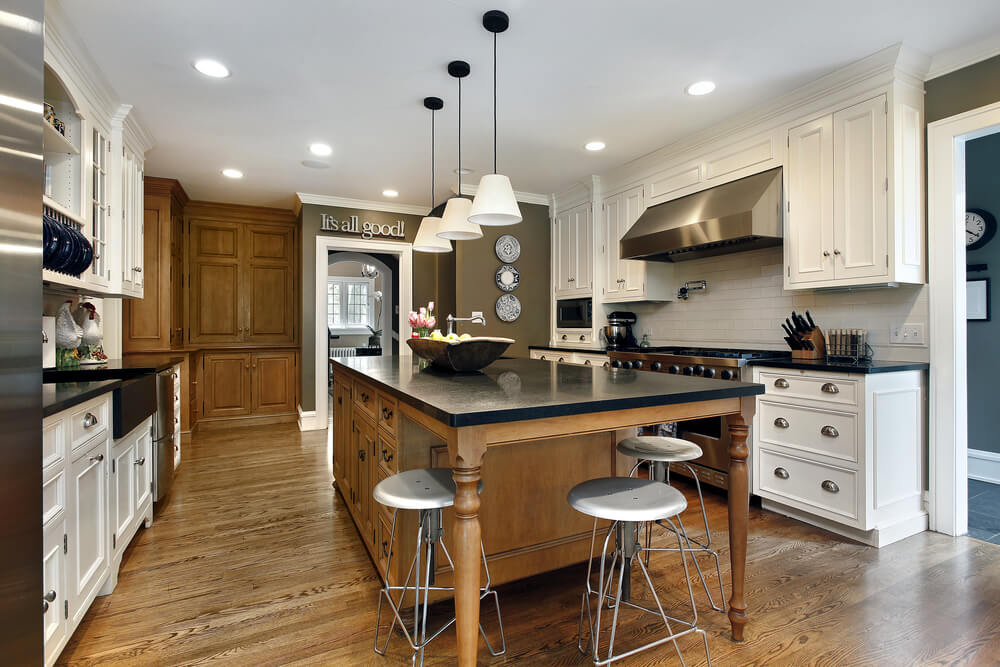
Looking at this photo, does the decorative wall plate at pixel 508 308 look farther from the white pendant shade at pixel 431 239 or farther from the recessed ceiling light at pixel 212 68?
the recessed ceiling light at pixel 212 68

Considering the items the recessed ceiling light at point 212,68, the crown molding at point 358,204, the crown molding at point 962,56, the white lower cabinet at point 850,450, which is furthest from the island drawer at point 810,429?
the crown molding at point 358,204

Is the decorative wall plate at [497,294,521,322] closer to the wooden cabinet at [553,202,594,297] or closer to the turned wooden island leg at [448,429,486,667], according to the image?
the wooden cabinet at [553,202,594,297]

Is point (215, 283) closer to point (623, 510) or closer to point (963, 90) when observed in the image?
point (623, 510)

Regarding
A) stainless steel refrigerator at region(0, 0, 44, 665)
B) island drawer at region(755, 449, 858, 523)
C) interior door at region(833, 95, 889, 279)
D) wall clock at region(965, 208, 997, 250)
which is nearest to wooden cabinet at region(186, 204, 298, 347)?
island drawer at region(755, 449, 858, 523)

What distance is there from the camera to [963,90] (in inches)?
104

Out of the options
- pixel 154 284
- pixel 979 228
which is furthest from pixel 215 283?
pixel 979 228

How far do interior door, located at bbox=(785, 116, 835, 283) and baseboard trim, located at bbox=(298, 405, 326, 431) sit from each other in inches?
191

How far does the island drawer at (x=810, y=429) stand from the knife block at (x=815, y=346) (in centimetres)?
42

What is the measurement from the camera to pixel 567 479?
7.11 feet

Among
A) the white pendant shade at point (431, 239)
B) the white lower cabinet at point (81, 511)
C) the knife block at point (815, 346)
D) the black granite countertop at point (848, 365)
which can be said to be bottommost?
the white lower cabinet at point (81, 511)

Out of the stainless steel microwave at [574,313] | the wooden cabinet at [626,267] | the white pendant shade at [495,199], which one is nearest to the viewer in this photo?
the white pendant shade at [495,199]

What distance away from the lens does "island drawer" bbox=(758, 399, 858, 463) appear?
2.63 metres

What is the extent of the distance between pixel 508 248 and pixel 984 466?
434 centimetres

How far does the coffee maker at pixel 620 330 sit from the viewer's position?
15.5 feet
